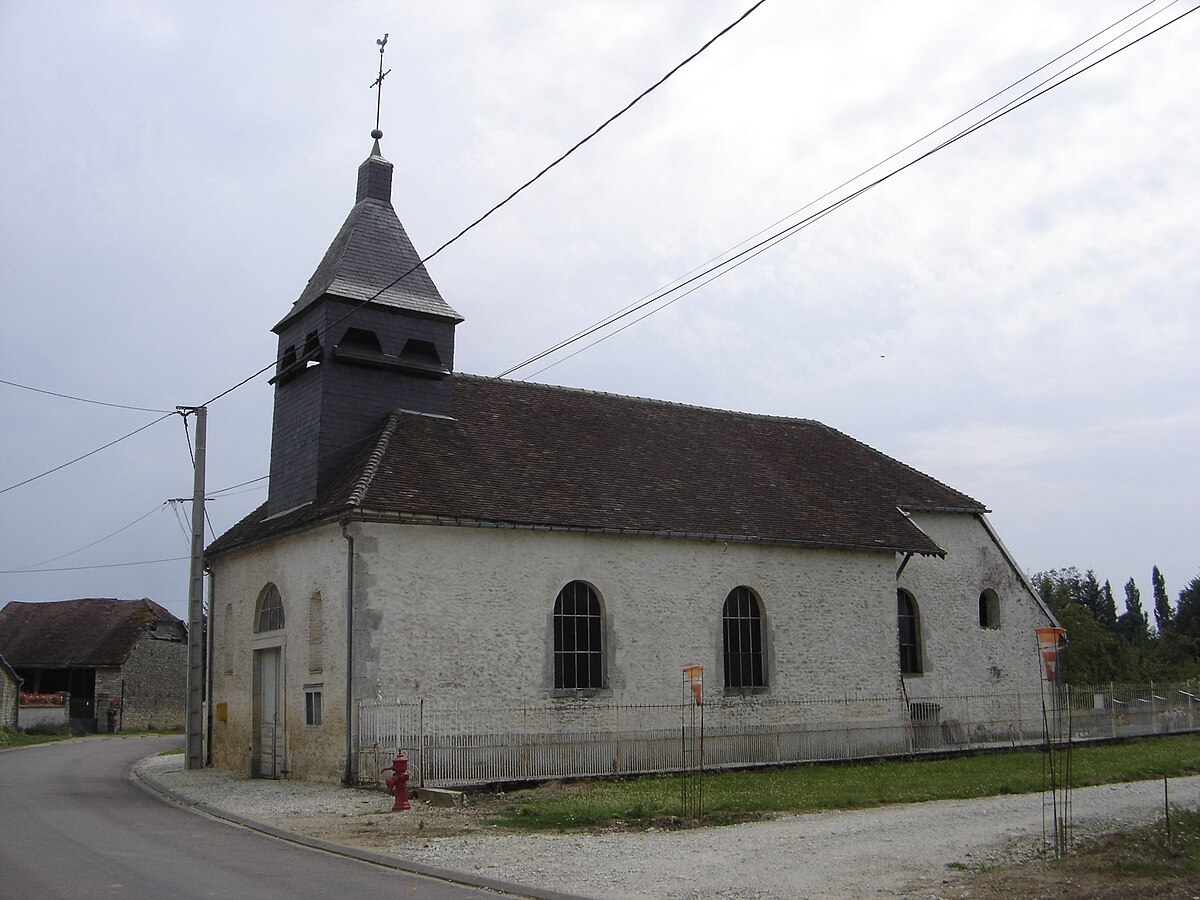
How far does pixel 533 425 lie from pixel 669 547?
4281 millimetres

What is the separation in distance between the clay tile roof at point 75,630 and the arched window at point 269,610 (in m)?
27.6

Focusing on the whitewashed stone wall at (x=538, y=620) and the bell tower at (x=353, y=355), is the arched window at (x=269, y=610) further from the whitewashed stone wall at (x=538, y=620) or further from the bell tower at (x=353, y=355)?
the bell tower at (x=353, y=355)

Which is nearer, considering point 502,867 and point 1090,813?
point 502,867

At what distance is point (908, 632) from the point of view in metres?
27.1

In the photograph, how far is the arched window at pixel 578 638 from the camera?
2141 centimetres

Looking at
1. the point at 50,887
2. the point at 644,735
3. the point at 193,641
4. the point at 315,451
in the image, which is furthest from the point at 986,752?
the point at 50,887

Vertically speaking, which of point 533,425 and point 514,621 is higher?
point 533,425

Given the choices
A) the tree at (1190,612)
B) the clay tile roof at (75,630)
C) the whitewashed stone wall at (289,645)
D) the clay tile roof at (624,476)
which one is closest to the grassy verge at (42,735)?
the clay tile roof at (75,630)

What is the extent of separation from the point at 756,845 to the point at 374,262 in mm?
16007

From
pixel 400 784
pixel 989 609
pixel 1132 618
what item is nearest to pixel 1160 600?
pixel 1132 618

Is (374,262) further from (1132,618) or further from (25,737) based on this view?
(1132,618)

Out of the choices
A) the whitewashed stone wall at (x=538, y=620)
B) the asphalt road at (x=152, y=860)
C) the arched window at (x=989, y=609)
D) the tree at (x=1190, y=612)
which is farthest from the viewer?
the tree at (x=1190, y=612)

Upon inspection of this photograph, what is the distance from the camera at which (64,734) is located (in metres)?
45.0

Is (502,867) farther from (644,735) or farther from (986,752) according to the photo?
(986,752)
